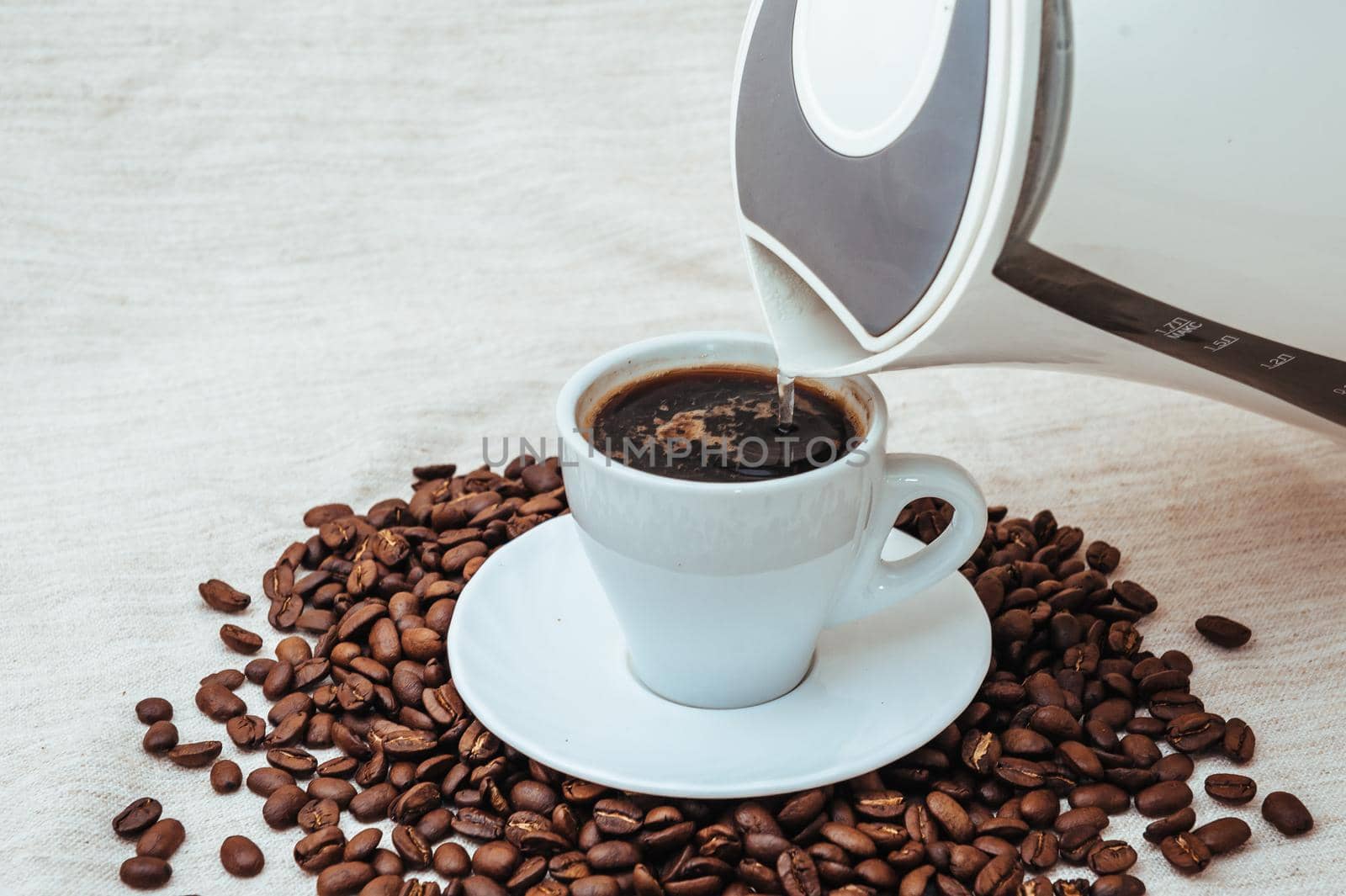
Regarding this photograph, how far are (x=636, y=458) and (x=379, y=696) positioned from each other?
12.0 inches

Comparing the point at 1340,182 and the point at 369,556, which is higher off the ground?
the point at 1340,182

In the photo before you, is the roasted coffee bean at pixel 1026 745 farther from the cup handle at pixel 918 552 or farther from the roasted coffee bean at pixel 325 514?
the roasted coffee bean at pixel 325 514

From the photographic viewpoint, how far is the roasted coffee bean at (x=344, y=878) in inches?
34.7

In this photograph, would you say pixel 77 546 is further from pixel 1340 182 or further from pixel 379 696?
pixel 1340 182

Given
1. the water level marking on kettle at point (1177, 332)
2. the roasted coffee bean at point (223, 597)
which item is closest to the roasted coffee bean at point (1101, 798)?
the water level marking on kettle at point (1177, 332)

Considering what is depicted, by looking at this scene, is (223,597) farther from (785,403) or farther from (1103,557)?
(1103,557)

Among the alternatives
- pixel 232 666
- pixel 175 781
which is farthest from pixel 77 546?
pixel 175 781

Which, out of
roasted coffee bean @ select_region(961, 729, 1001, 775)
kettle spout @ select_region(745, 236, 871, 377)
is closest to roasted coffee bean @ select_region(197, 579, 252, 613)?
kettle spout @ select_region(745, 236, 871, 377)

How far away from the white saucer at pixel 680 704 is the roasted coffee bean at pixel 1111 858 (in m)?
0.13

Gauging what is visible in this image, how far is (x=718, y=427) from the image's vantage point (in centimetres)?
101

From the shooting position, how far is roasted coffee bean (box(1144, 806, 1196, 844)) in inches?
36.0

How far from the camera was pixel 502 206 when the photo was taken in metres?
2.07

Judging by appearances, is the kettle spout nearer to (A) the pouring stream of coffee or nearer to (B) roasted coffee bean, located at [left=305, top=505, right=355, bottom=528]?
(A) the pouring stream of coffee

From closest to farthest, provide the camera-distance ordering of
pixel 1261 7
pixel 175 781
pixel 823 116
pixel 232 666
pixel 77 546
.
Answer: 1. pixel 1261 7
2. pixel 823 116
3. pixel 175 781
4. pixel 232 666
5. pixel 77 546
